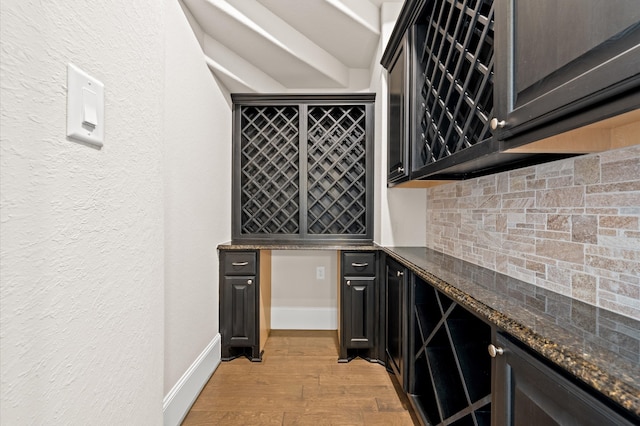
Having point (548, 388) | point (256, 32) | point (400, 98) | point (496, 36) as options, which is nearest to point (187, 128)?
point (256, 32)

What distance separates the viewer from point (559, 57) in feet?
2.30

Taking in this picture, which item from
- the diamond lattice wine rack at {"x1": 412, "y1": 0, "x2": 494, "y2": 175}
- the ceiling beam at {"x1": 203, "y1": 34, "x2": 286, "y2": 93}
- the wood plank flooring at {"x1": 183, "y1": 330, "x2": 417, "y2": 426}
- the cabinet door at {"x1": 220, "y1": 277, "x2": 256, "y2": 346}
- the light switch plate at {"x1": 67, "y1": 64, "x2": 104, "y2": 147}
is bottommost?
the wood plank flooring at {"x1": 183, "y1": 330, "x2": 417, "y2": 426}

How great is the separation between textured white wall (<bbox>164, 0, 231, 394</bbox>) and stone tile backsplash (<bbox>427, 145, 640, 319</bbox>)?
1594mm

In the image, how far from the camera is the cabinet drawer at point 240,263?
2400mm

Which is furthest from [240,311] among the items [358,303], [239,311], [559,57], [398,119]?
[559,57]

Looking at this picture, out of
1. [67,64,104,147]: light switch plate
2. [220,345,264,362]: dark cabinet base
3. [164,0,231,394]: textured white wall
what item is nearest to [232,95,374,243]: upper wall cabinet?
[164,0,231,394]: textured white wall

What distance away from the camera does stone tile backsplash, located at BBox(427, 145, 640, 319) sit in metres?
0.87

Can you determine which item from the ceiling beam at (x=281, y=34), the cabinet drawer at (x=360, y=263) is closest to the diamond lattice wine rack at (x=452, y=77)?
the cabinet drawer at (x=360, y=263)

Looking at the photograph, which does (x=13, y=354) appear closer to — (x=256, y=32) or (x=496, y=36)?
(x=496, y=36)

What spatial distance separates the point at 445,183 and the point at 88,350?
195cm

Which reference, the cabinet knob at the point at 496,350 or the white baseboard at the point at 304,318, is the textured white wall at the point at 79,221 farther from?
the white baseboard at the point at 304,318

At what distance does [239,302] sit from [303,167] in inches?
49.2

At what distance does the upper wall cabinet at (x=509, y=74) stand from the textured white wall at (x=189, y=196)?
→ 128cm

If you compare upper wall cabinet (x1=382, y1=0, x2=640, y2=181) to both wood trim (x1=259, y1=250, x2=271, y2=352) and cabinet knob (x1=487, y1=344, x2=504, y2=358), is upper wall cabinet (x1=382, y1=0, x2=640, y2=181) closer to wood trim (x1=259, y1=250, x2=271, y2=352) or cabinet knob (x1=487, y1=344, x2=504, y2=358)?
cabinet knob (x1=487, y1=344, x2=504, y2=358)
